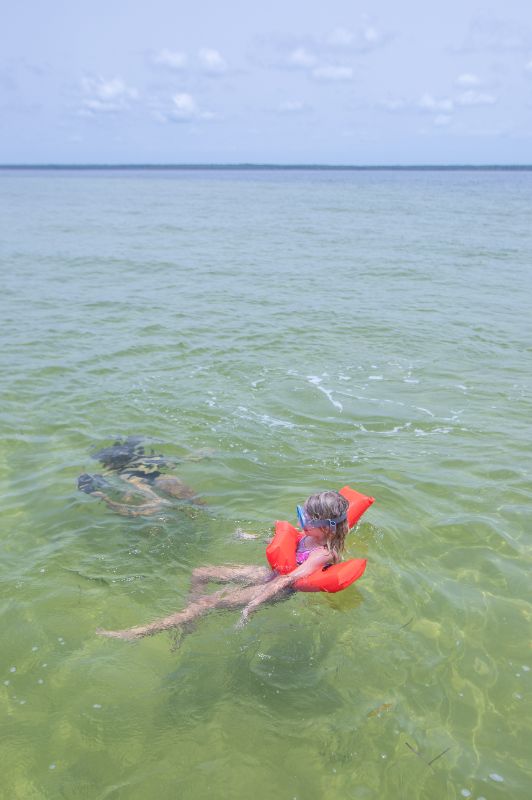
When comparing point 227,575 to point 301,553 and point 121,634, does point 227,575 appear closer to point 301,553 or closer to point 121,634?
point 301,553

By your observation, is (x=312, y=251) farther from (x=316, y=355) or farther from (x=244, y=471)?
(x=244, y=471)

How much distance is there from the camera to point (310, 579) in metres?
5.43

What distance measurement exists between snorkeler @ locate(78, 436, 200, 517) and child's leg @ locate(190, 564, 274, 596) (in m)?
1.61

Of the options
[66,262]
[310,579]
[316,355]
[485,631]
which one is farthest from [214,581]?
[66,262]

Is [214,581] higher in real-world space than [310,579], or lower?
lower

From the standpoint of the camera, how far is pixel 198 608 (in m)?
5.65

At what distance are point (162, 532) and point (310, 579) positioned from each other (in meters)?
2.26

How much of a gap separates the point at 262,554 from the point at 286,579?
4.29 ft

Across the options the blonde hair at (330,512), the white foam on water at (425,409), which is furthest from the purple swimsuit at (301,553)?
the white foam on water at (425,409)

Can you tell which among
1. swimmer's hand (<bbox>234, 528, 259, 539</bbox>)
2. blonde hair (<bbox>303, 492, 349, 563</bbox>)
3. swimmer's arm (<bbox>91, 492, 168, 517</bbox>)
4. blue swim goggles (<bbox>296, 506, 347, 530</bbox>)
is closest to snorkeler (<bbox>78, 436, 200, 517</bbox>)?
swimmer's arm (<bbox>91, 492, 168, 517</bbox>)

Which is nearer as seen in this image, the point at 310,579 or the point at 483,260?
the point at 310,579

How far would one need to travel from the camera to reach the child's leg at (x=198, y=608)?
548cm

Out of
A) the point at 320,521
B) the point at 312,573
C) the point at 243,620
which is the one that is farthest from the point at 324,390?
the point at 243,620

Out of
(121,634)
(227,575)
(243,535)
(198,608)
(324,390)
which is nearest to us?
(121,634)
